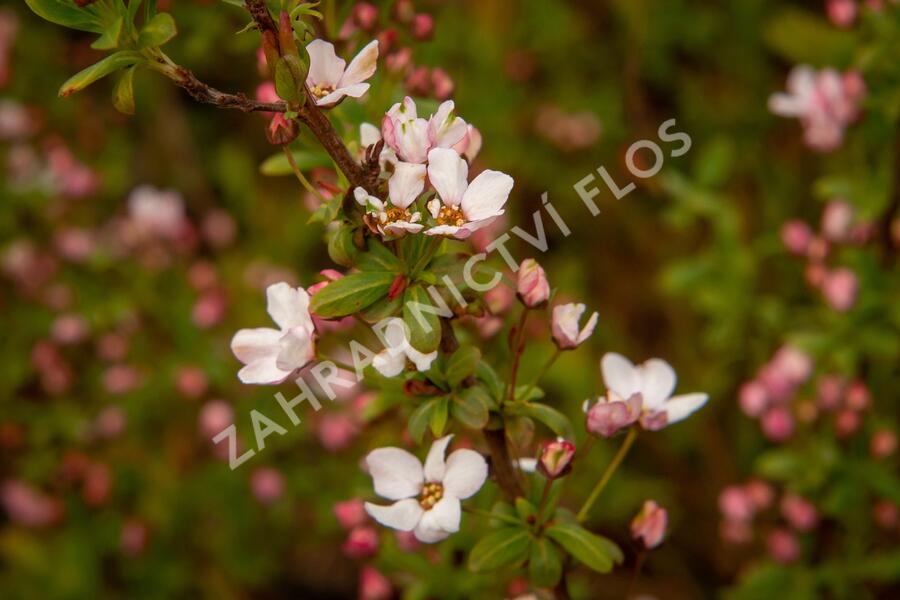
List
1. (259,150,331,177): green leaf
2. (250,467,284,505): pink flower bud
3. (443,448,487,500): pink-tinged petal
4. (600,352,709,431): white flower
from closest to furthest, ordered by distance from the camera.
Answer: (443,448,487,500): pink-tinged petal, (600,352,709,431): white flower, (259,150,331,177): green leaf, (250,467,284,505): pink flower bud

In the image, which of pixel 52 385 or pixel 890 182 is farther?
pixel 52 385

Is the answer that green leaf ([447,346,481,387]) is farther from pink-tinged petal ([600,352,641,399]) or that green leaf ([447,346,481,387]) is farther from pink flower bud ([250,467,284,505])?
pink flower bud ([250,467,284,505])

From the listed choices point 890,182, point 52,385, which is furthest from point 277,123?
point 52,385

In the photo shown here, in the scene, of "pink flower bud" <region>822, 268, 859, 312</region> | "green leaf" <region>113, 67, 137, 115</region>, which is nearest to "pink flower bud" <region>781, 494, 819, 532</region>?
"pink flower bud" <region>822, 268, 859, 312</region>

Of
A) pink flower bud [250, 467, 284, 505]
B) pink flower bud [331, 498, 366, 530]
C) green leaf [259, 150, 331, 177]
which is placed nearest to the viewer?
green leaf [259, 150, 331, 177]

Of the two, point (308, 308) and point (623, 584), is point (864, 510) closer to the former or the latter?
point (623, 584)

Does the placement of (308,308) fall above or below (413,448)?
above
